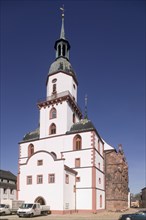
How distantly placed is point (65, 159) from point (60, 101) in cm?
971

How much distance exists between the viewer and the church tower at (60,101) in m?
45.8

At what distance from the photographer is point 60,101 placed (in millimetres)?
46438

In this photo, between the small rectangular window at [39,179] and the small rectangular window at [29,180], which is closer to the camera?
the small rectangular window at [39,179]

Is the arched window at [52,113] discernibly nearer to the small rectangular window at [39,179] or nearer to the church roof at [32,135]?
the church roof at [32,135]

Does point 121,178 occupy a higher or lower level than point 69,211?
higher

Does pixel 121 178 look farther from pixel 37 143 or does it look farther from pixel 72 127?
pixel 37 143

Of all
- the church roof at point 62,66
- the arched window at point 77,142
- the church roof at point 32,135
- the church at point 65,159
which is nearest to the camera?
the church at point 65,159

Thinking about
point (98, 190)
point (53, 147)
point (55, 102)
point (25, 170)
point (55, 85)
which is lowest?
point (98, 190)

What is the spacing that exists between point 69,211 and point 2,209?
8836 millimetres

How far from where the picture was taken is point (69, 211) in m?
37.4

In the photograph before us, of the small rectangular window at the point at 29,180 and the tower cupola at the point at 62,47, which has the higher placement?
the tower cupola at the point at 62,47

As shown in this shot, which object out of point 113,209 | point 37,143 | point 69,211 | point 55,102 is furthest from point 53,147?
point 113,209

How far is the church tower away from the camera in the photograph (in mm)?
45750

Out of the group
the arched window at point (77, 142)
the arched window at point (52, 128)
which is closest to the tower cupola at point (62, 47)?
the arched window at point (52, 128)
